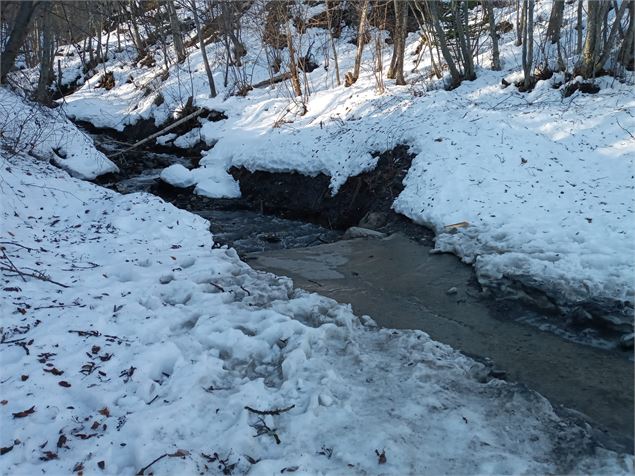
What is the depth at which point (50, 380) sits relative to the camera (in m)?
3.84

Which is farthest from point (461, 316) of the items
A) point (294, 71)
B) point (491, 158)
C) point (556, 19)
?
point (294, 71)

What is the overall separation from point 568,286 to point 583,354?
1.10 metres

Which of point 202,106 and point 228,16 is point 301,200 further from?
point 228,16

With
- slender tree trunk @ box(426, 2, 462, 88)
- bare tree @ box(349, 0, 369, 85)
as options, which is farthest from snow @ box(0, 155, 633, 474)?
bare tree @ box(349, 0, 369, 85)

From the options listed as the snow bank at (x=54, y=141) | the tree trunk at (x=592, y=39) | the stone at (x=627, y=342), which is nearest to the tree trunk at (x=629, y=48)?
the tree trunk at (x=592, y=39)

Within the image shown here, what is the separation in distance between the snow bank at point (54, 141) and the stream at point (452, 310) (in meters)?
5.08

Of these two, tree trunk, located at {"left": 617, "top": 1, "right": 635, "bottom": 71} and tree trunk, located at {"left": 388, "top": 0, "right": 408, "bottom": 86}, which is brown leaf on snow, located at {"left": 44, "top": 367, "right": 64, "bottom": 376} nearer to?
tree trunk, located at {"left": 617, "top": 1, "right": 635, "bottom": 71}

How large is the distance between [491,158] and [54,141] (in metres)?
10.8

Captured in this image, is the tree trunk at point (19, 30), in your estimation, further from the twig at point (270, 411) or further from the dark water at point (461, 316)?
the twig at point (270, 411)

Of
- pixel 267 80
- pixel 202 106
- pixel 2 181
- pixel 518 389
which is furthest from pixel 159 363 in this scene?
pixel 267 80

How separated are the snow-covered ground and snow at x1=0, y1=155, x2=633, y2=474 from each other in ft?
7.87

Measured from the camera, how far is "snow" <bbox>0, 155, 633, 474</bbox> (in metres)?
3.18

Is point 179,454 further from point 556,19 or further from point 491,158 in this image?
point 556,19

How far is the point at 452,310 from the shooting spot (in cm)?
581
